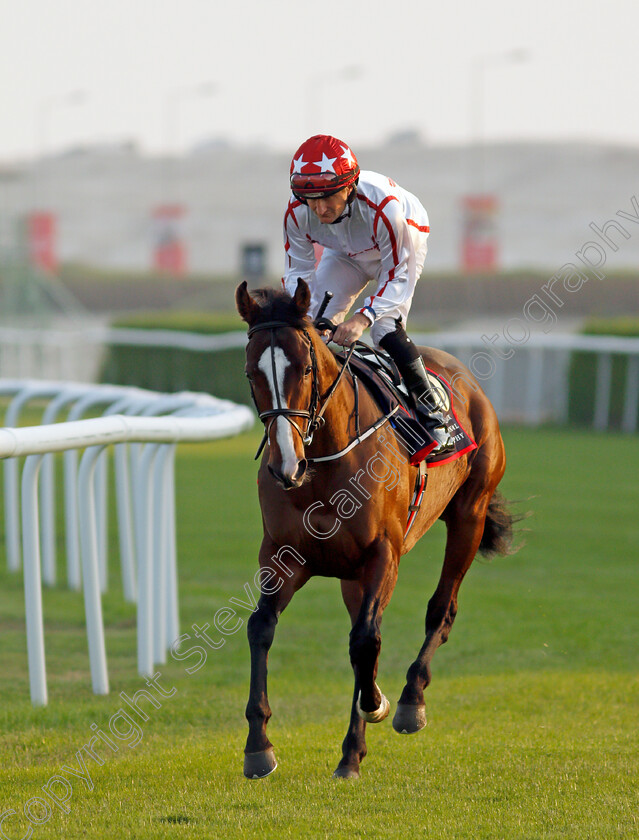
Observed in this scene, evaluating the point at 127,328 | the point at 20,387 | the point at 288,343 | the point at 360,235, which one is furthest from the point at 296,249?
the point at 127,328

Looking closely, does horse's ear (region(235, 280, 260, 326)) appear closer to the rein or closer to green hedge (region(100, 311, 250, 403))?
the rein

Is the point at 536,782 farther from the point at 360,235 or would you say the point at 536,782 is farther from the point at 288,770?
the point at 360,235

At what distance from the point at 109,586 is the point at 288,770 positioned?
11.6 feet

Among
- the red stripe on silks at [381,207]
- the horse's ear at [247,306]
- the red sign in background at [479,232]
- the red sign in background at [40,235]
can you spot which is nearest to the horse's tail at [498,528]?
the red stripe on silks at [381,207]

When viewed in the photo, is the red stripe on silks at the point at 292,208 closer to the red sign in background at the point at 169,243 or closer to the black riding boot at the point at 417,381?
the black riding boot at the point at 417,381

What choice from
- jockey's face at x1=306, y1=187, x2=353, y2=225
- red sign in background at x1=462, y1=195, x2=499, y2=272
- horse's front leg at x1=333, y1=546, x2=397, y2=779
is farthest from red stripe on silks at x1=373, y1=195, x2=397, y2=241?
red sign in background at x1=462, y1=195, x2=499, y2=272

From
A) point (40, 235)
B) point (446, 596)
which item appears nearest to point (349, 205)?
point (446, 596)

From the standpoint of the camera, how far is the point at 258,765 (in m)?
3.48

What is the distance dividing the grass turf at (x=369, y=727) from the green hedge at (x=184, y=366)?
978 cm

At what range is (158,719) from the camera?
4461 millimetres

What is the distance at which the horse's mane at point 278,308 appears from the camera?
3.47 m

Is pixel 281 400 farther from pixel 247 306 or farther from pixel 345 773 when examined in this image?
pixel 345 773

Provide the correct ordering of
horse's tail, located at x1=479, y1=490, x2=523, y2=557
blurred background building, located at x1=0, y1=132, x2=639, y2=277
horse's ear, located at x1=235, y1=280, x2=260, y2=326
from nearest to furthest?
1. horse's ear, located at x1=235, y1=280, x2=260, y2=326
2. horse's tail, located at x1=479, y1=490, x2=523, y2=557
3. blurred background building, located at x1=0, y1=132, x2=639, y2=277

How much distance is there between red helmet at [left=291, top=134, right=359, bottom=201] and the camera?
379cm
